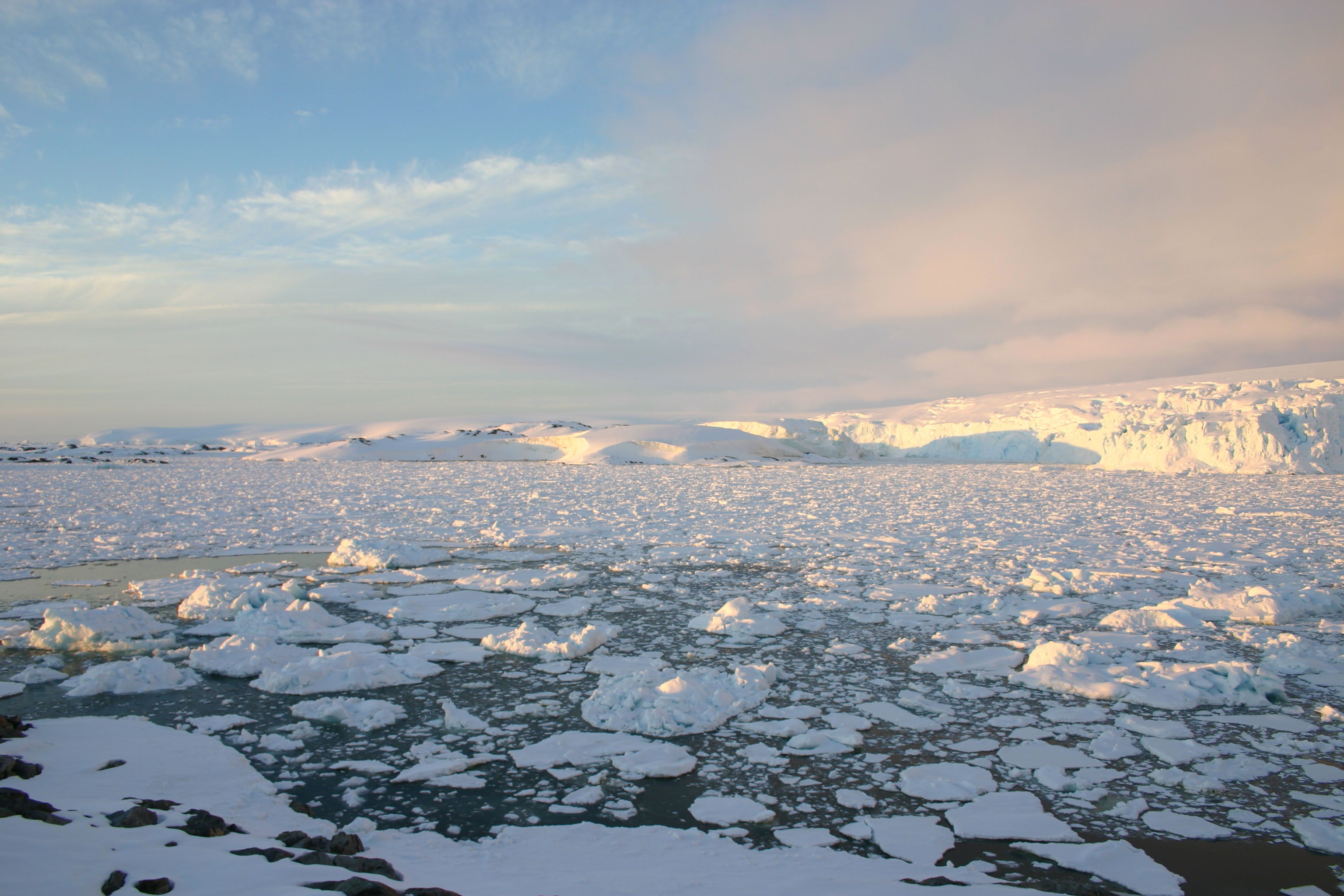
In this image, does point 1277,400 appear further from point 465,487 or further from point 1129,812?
point 1129,812

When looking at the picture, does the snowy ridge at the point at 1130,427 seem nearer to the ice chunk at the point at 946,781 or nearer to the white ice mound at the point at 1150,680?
the white ice mound at the point at 1150,680

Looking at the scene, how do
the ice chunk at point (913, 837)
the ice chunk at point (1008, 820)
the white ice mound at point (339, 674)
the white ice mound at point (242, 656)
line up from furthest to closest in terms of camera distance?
the white ice mound at point (242, 656)
the white ice mound at point (339, 674)
the ice chunk at point (1008, 820)
the ice chunk at point (913, 837)

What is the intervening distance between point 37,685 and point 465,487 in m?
13.3

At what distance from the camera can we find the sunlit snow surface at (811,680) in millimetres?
2529

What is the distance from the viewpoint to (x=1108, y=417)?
2570 centimetres

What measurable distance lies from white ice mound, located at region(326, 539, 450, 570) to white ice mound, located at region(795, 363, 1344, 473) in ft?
71.1

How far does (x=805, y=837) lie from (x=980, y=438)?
3419 centimetres

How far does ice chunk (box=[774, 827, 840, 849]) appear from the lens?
7.36 feet

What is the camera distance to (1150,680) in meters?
3.63

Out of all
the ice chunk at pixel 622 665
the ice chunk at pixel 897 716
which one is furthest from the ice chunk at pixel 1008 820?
the ice chunk at pixel 622 665

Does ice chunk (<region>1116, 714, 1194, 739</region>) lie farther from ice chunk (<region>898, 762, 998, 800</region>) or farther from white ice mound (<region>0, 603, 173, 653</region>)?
white ice mound (<region>0, 603, 173, 653</region>)

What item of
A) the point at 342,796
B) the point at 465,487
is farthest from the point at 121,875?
the point at 465,487

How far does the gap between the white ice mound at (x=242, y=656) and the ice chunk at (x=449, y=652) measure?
587mm

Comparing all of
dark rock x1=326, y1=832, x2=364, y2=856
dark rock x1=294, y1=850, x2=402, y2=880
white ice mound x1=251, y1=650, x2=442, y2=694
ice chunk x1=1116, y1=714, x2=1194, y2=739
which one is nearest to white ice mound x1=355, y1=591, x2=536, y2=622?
white ice mound x1=251, y1=650, x2=442, y2=694
